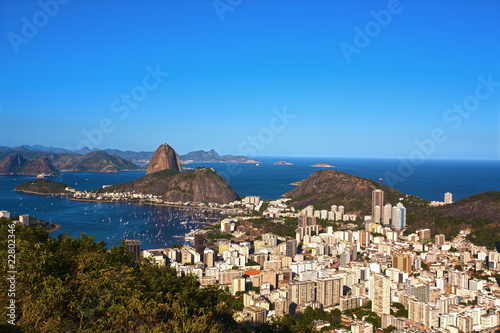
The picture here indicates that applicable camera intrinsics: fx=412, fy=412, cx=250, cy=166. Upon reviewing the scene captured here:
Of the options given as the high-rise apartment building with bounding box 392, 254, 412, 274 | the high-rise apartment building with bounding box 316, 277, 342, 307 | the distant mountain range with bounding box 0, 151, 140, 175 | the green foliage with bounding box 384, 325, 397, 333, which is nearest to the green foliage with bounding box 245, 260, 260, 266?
the high-rise apartment building with bounding box 316, 277, 342, 307

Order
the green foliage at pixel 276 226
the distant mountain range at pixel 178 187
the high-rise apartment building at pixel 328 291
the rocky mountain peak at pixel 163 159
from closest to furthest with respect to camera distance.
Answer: the high-rise apartment building at pixel 328 291
the green foliage at pixel 276 226
the distant mountain range at pixel 178 187
the rocky mountain peak at pixel 163 159

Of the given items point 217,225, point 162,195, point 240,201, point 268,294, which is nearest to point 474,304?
point 268,294

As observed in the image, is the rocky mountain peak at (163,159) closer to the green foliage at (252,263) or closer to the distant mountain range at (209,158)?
the green foliage at (252,263)

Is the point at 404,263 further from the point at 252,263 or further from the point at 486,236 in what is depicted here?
the point at 486,236

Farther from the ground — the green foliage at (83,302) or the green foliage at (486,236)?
the green foliage at (83,302)

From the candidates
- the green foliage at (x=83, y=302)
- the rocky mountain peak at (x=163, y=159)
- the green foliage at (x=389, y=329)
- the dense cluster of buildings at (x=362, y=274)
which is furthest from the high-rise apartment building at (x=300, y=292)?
the rocky mountain peak at (x=163, y=159)

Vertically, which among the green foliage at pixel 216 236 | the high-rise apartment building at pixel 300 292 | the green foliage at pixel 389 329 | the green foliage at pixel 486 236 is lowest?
the green foliage at pixel 389 329

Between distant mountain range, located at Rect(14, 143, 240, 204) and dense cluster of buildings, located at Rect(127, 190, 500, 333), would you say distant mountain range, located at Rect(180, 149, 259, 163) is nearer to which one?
distant mountain range, located at Rect(14, 143, 240, 204)

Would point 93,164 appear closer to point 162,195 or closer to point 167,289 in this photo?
point 162,195
